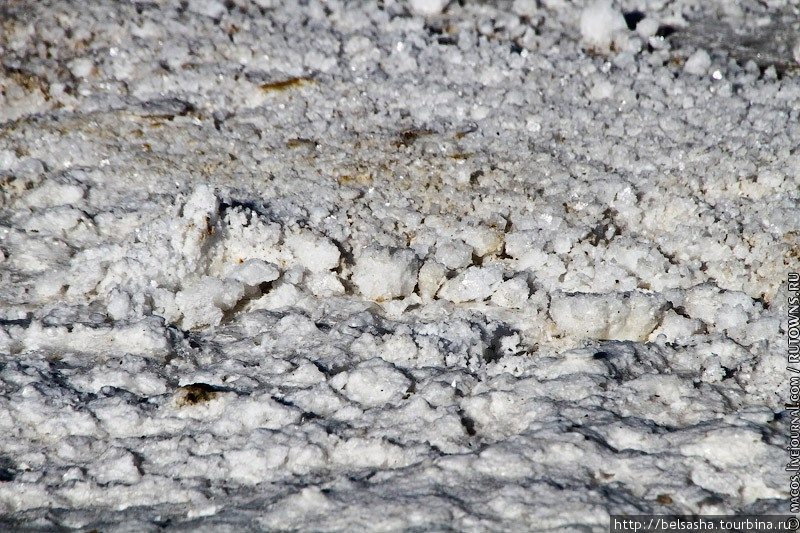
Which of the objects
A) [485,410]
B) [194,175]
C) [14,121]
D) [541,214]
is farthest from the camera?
[14,121]

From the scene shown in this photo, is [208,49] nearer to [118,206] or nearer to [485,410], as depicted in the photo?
[118,206]

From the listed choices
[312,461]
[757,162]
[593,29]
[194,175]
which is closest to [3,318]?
[194,175]

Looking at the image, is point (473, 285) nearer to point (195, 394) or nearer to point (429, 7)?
point (195, 394)

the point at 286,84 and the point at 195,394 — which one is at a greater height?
the point at 286,84
